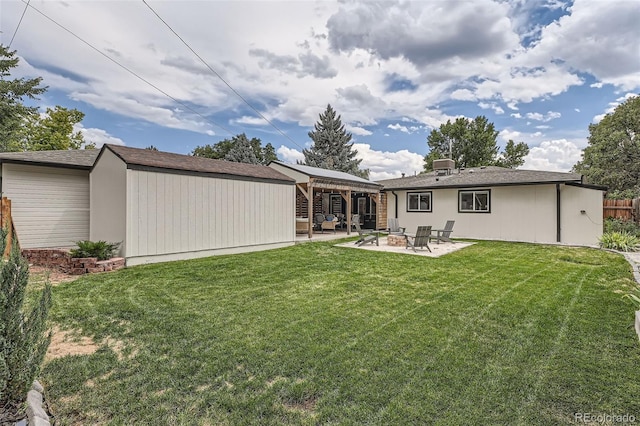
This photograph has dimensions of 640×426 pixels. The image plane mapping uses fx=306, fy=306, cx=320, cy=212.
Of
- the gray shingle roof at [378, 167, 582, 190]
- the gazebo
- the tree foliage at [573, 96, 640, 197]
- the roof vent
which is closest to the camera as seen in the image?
the gray shingle roof at [378, 167, 582, 190]

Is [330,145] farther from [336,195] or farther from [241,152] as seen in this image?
[336,195]

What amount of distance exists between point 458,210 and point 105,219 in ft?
43.0

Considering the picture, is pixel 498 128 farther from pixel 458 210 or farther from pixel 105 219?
pixel 105 219

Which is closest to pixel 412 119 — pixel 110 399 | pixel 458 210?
pixel 458 210

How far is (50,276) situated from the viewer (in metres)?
6.17

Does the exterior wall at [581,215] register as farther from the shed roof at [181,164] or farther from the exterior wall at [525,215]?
the shed roof at [181,164]

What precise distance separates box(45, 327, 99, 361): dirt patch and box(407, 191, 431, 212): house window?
542 inches

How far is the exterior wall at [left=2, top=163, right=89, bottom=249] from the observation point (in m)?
7.86

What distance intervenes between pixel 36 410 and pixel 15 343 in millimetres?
467

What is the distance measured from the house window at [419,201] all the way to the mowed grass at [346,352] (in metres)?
8.92

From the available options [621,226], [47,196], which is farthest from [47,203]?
[621,226]

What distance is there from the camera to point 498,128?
35.2 meters

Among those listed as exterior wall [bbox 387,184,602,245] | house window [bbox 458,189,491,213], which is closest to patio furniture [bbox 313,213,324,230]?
exterior wall [bbox 387,184,602,245]

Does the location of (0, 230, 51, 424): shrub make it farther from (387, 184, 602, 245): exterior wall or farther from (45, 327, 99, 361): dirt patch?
(387, 184, 602, 245): exterior wall
